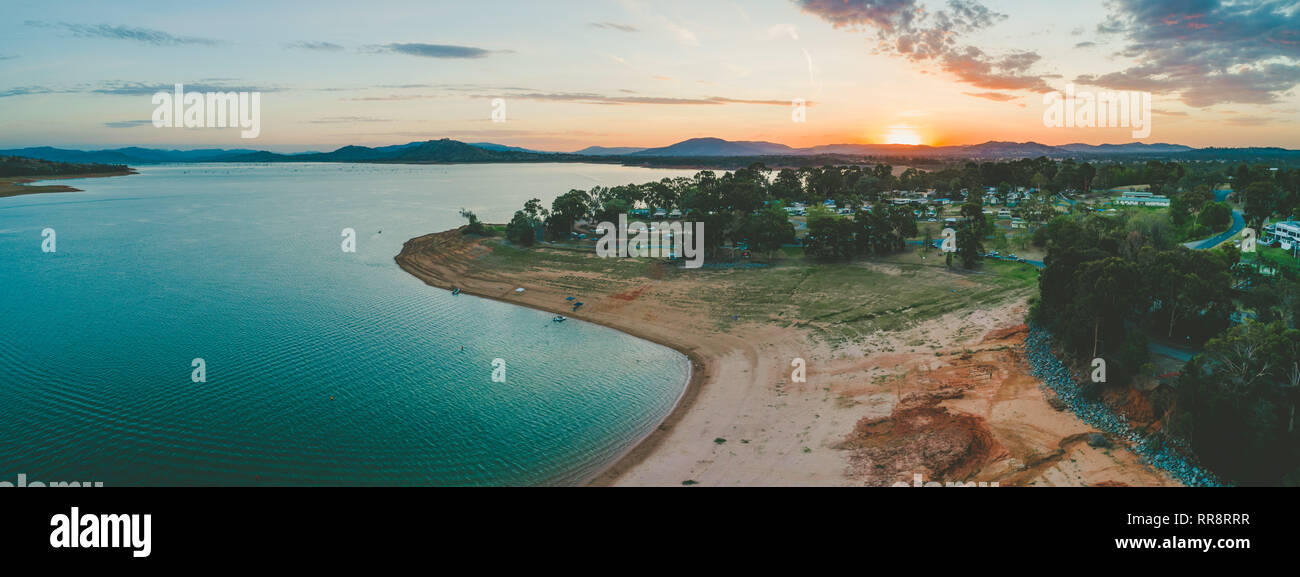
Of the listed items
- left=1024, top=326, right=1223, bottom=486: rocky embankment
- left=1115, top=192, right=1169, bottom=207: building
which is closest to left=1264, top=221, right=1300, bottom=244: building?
left=1115, top=192, right=1169, bottom=207: building

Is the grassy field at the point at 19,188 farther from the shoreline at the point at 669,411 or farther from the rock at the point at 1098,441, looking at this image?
the rock at the point at 1098,441

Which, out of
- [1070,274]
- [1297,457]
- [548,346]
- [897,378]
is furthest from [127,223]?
[1297,457]

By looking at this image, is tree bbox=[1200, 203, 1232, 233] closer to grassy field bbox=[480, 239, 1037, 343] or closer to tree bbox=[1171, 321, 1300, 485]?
grassy field bbox=[480, 239, 1037, 343]

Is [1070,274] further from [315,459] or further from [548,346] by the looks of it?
[315,459]

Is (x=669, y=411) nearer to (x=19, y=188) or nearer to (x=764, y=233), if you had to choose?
(x=764, y=233)

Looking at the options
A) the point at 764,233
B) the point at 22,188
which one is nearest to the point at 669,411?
the point at 764,233

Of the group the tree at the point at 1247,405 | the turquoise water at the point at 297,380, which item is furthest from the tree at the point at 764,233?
the tree at the point at 1247,405
